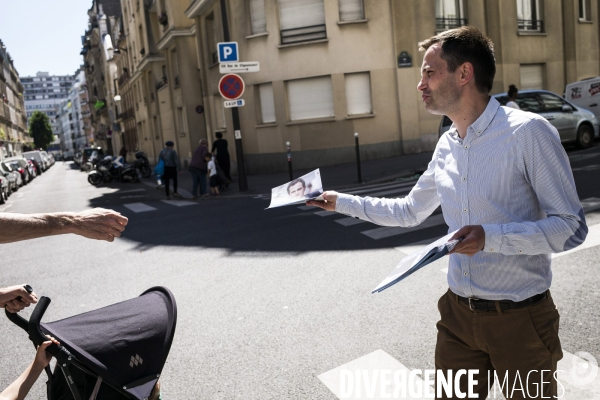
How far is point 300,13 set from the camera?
1945 cm

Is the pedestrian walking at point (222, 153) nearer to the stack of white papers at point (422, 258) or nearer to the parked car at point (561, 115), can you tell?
the parked car at point (561, 115)

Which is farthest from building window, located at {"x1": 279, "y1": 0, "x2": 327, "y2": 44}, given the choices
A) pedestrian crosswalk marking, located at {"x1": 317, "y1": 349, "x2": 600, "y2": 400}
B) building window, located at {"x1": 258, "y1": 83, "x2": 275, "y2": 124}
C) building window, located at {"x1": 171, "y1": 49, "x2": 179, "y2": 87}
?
pedestrian crosswalk marking, located at {"x1": 317, "y1": 349, "x2": 600, "y2": 400}

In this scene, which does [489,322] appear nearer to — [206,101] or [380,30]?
[380,30]

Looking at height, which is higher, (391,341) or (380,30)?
(380,30)

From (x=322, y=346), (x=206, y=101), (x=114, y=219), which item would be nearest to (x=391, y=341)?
(x=322, y=346)

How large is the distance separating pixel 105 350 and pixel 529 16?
2451 centimetres

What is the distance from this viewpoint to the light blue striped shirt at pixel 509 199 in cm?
186

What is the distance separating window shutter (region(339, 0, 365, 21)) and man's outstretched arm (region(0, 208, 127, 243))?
60.4 feet

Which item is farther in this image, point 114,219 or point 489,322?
point 114,219

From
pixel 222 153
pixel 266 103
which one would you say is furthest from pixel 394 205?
pixel 266 103

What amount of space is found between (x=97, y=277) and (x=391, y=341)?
4081 millimetres

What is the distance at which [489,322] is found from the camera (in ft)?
6.84

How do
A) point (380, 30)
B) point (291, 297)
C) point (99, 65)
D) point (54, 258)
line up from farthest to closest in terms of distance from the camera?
point (99, 65), point (380, 30), point (54, 258), point (291, 297)

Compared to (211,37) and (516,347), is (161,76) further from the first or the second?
(516,347)
